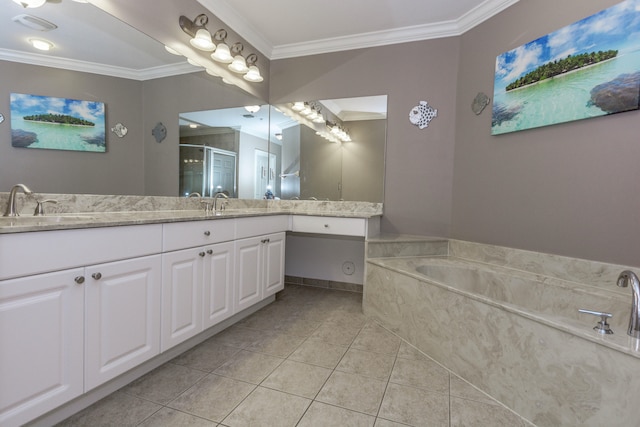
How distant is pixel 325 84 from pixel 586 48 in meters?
2.01

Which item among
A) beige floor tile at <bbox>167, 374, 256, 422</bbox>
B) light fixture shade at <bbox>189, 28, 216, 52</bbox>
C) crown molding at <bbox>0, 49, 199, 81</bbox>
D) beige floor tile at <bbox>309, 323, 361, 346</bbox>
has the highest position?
light fixture shade at <bbox>189, 28, 216, 52</bbox>

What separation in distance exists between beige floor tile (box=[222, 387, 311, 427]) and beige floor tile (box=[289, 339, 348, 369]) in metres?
0.34

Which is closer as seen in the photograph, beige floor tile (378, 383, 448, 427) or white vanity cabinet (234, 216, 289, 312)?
beige floor tile (378, 383, 448, 427)

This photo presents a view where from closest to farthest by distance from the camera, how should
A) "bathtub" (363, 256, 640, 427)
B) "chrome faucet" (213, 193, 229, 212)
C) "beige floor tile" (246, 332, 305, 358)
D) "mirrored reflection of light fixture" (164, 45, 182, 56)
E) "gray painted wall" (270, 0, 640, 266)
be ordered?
"bathtub" (363, 256, 640, 427), "gray painted wall" (270, 0, 640, 266), "beige floor tile" (246, 332, 305, 358), "mirrored reflection of light fixture" (164, 45, 182, 56), "chrome faucet" (213, 193, 229, 212)

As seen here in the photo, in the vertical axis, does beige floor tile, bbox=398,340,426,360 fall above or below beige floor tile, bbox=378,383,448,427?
below

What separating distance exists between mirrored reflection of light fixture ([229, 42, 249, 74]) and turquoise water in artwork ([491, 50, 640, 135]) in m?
2.12

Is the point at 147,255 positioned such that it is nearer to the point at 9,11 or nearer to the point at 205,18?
the point at 9,11

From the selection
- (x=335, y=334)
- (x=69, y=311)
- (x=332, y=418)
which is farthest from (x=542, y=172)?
(x=69, y=311)

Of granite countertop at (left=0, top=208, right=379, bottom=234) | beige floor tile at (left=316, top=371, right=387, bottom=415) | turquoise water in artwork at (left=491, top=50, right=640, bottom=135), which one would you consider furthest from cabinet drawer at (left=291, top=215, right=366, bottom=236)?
turquoise water in artwork at (left=491, top=50, right=640, bottom=135)

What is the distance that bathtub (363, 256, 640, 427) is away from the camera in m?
1.12

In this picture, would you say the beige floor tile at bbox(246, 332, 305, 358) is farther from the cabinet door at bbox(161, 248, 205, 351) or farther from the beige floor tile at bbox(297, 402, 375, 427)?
the beige floor tile at bbox(297, 402, 375, 427)

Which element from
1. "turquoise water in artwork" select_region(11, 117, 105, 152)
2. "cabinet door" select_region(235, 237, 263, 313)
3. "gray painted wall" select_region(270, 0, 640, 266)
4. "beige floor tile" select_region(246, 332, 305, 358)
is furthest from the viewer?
"cabinet door" select_region(235, 237, 263, 313)

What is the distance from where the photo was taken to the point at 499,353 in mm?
1496

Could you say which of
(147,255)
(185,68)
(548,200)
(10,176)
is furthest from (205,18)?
(548,200)
